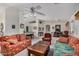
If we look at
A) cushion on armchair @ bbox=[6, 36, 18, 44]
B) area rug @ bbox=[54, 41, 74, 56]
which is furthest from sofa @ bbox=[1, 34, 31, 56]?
area rug @ bbox=[54, 41, 74, 56]

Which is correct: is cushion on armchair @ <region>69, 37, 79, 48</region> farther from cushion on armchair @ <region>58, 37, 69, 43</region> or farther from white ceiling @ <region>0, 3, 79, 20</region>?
white ceiling @ <region>0, 3, 79, 20</region>

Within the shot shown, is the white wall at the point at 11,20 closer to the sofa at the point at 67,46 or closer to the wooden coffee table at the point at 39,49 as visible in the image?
the wooden coffee table at the point at 39,49

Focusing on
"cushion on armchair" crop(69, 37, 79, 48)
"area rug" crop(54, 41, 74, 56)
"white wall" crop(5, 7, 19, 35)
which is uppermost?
"white wall" crop(5, 7, 19, 35)

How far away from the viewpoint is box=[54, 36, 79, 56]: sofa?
263 cm

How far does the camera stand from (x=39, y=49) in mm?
2666

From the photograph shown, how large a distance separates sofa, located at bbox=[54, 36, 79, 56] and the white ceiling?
14.8 inches

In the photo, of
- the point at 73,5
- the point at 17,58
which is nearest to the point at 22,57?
the point at 17,58

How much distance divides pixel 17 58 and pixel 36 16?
80cm

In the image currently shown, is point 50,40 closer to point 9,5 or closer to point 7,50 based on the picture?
point 7,50

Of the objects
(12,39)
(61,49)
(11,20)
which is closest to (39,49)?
(61,49)

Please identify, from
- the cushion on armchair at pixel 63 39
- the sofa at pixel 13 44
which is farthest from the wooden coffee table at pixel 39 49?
the cushion on armchair at pixel 63 39

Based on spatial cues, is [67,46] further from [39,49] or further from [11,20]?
[11,20]

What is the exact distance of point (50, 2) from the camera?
271 centimetres

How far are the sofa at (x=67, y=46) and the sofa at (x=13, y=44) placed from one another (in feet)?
1.68
